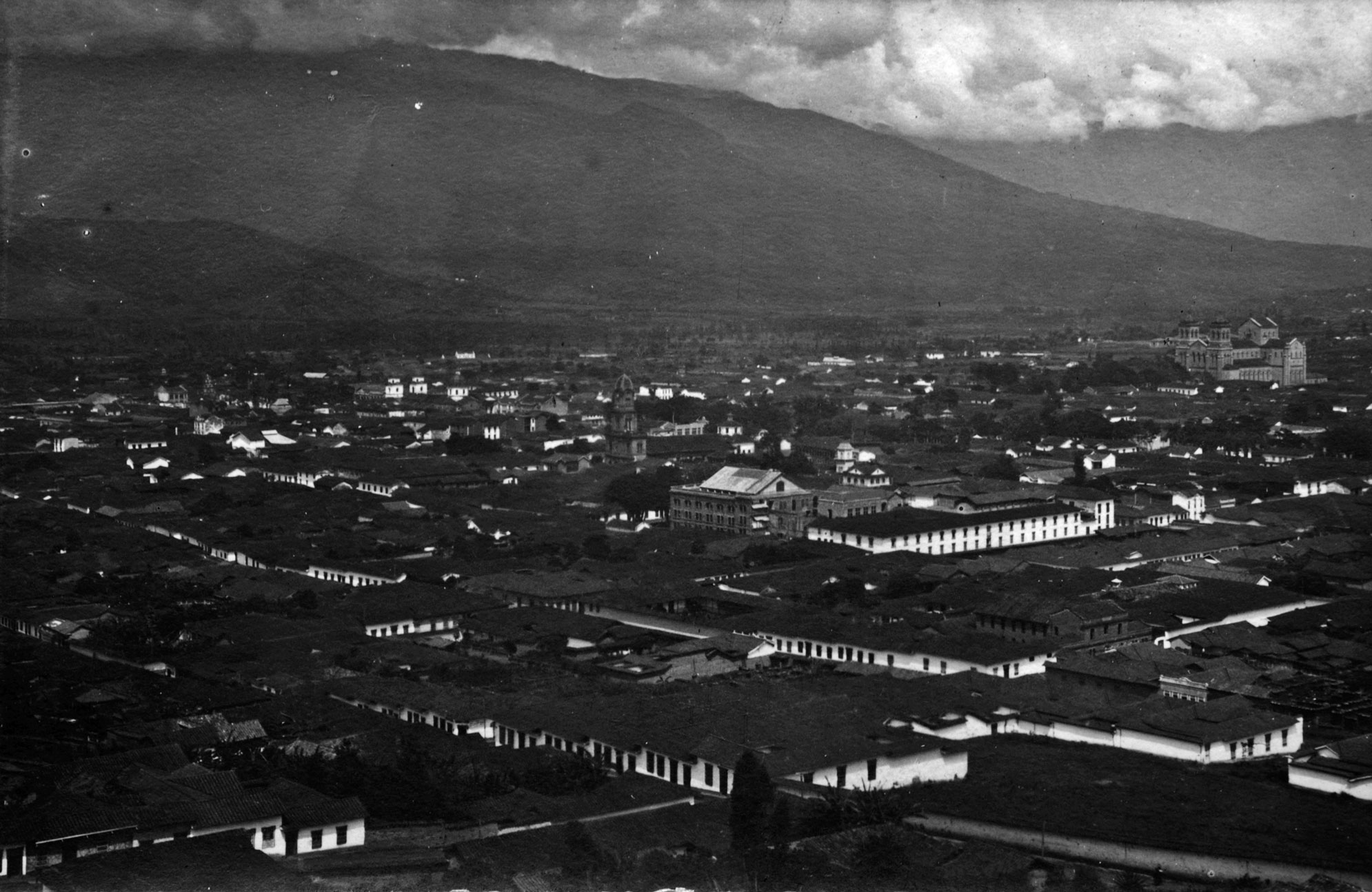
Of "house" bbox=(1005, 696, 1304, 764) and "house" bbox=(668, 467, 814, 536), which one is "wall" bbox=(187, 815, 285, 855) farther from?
"house" bbox=(668, 467, 814, 536)

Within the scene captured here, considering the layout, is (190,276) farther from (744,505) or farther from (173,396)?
(744,505)

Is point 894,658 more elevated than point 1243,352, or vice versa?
point 1243,352

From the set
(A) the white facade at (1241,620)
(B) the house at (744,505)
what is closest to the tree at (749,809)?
(A) the white facade at (1241,620)

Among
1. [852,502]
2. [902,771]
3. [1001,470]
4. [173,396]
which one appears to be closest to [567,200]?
[173,396]

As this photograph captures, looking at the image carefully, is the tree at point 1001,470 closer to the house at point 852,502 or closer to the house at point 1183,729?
the house at point 852,502

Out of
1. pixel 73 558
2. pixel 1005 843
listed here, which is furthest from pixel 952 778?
pixel 73 558

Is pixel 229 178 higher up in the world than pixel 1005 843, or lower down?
higher up

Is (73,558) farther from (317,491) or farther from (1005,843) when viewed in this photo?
(1005,843)

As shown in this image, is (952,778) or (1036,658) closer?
(952,778)
